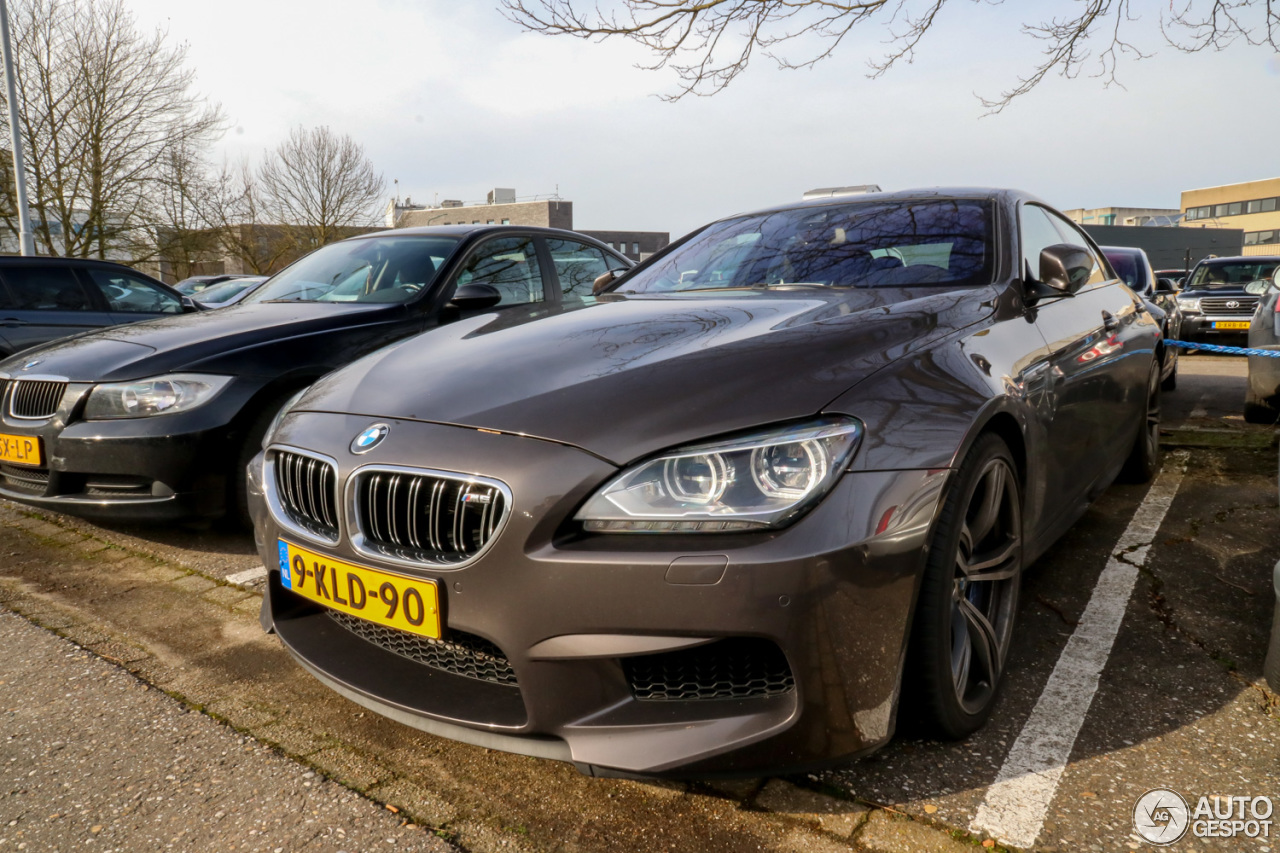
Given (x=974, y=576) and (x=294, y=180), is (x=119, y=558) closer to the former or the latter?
(x=974, y=576)

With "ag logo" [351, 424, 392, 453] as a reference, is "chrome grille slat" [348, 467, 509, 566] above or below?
below

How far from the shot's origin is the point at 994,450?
205 cm

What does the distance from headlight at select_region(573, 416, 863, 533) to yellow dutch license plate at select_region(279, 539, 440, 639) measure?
0.37m

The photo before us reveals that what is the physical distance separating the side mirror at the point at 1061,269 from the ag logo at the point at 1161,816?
153 cm

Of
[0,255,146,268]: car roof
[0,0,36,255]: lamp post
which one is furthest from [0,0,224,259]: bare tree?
[0,255,146,268]: car roof

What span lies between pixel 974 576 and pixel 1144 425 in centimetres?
275

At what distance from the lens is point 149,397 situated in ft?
11.4

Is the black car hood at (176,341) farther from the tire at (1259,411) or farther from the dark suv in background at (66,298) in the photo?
the tire at (1259,411)

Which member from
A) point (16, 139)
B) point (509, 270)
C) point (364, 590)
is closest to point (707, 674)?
point (364, 590)

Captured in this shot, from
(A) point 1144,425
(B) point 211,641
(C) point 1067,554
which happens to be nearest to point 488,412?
(B) point 211,641

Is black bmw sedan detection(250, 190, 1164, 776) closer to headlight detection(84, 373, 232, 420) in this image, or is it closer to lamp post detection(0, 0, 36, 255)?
headlight detection(84, 373, 232, 420)

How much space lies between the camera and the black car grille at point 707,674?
1608 mm

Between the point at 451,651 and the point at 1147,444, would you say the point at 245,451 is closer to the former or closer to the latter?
the point at 451,651

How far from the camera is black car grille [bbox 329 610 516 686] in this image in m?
1.76
